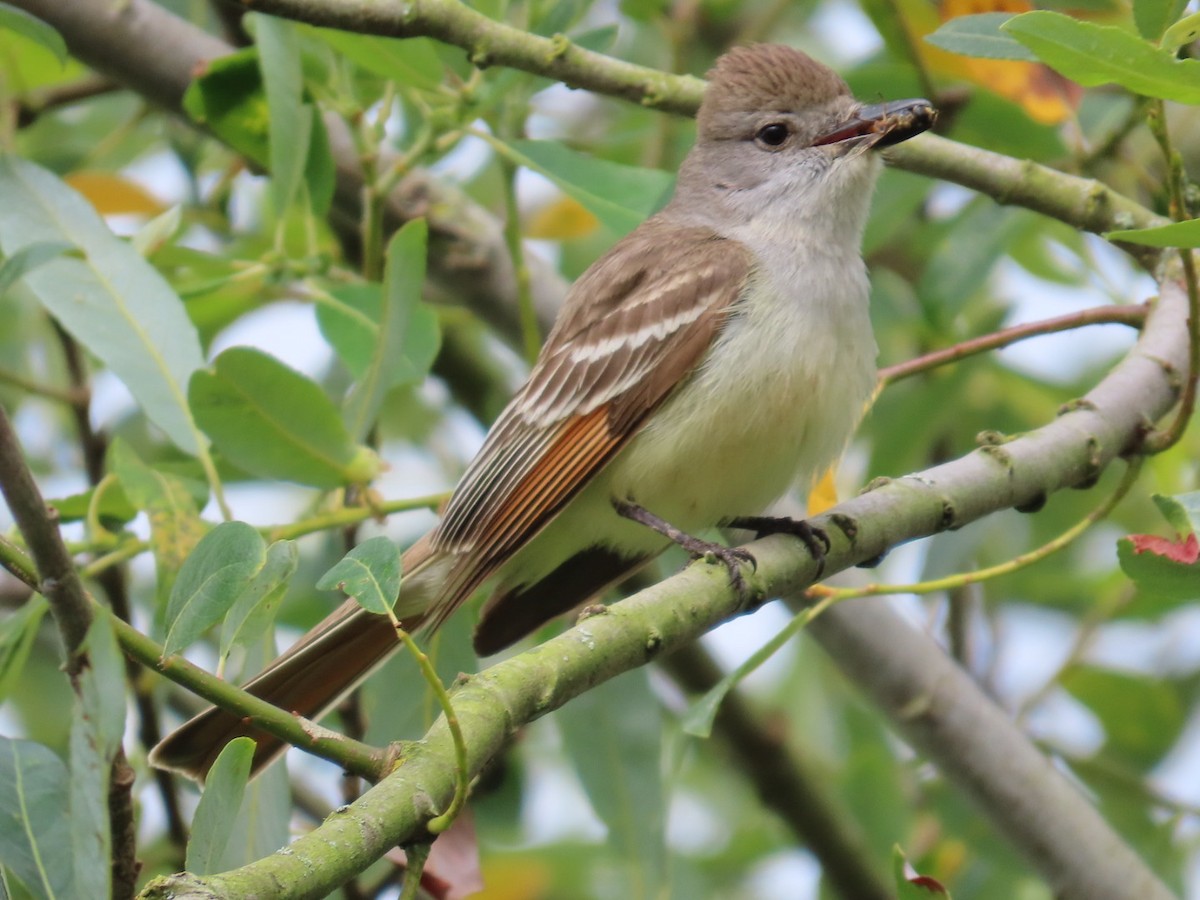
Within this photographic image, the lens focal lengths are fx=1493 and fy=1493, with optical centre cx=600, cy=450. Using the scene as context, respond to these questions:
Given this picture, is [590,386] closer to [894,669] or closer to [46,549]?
[894,669]

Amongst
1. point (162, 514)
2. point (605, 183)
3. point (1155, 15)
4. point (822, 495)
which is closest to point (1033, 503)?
point (822, 495)

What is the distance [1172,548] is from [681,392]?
4.64ft

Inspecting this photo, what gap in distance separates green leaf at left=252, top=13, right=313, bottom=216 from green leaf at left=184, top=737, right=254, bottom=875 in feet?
6.41

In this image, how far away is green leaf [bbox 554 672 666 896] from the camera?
13.5 feet

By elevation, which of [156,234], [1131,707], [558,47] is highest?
[558,47]

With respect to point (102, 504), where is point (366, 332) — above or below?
above

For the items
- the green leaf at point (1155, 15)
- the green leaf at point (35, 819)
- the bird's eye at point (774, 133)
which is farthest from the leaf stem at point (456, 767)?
the bird's eye at point (774, 133)

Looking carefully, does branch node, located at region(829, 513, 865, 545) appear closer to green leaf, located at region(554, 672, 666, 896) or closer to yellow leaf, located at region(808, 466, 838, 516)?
yellow leaf, located at region(808, 466, 838, 516)

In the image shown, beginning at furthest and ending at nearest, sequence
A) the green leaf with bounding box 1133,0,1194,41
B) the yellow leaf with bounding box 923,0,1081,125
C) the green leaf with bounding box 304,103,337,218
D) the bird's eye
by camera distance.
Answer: the bird's eye → the yellow leaf with bounding box 923,0,1081,125 → the green leaf with bounding box 304,103,337,218 → the green leaf with bounding box 1133,0,1194,41

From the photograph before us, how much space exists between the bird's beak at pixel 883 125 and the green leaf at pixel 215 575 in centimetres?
211

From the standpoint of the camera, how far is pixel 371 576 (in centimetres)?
220

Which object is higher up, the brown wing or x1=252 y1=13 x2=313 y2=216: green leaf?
x1=252 y1=13 x2=313 y2=216: green leaf

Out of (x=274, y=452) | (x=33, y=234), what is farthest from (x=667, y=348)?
(x=33, y=234)

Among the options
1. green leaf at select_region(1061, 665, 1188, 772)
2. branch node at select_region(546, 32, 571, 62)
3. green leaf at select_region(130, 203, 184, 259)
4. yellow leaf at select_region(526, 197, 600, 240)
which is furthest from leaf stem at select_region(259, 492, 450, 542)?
green leaf at select_region(1061, 665, 1188, 772)
